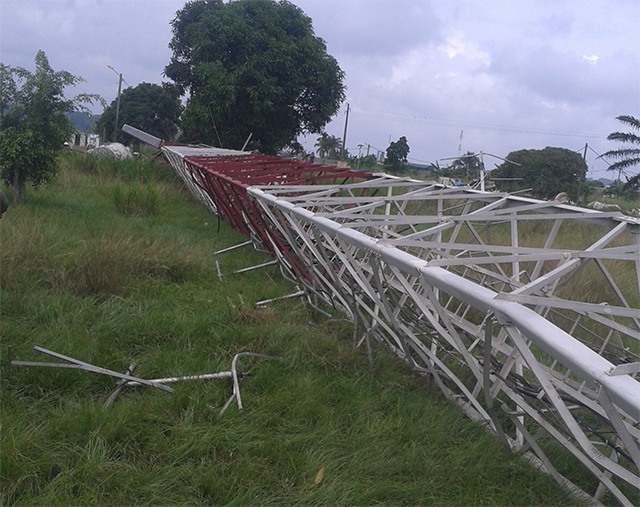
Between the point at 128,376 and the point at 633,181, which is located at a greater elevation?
the point at 633,181

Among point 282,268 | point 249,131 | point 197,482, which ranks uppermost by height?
point 249,131

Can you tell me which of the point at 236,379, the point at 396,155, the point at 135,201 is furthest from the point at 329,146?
the point at 236,379

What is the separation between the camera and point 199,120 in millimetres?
14906

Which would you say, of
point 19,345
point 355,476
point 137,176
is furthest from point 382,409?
point 137,176

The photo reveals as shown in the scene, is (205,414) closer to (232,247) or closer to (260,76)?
(232,247)

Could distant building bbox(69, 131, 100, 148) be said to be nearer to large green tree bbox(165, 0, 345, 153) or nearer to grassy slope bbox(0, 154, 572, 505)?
large green tree bbox(165, 0, 345, 153)

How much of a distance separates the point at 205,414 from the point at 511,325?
1.70 meters

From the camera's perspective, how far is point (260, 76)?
1416 centimetres

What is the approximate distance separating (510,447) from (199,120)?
43.9 ft

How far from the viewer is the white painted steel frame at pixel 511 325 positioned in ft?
6.47

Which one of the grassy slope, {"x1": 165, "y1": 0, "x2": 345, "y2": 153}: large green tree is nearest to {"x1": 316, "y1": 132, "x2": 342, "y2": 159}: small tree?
{"x1": 165, "y1": 0, "x2": 345, "y2": 153}: large green tree

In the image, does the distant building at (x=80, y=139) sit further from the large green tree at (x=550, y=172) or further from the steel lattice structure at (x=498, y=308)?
the large green tree at (x=550, y=172)

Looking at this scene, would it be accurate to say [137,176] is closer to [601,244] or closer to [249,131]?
[249,131]

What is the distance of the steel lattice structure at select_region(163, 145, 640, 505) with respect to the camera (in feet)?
6.57
